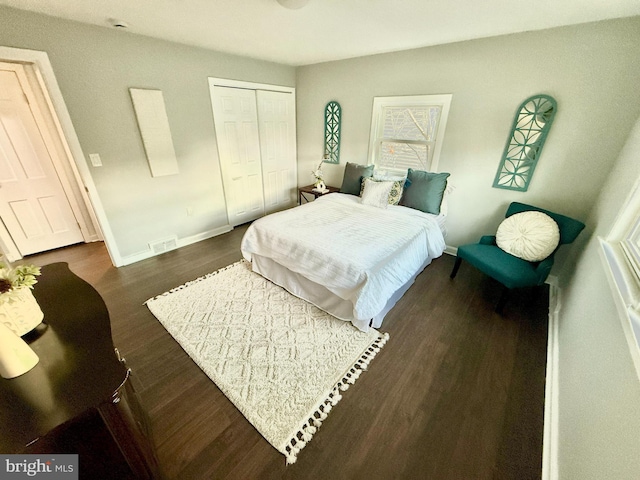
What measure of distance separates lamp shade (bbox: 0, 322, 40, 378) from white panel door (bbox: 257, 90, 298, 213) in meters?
3.53

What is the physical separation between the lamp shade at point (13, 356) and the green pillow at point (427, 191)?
9.95 ft

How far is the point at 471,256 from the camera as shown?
2.34m

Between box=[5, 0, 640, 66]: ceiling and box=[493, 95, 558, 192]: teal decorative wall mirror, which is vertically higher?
box=[5, 0, 640, 66]: ceiling

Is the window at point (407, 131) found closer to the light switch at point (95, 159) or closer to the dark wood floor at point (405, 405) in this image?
the dark wood floor at point (405, 405)

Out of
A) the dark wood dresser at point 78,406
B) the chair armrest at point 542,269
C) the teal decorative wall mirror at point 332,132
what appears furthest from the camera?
the teal decorative wall mirror at point 332,132

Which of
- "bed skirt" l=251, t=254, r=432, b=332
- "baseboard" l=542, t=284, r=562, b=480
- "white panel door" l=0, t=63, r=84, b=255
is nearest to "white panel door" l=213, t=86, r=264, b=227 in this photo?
"bed skirt" l=251, t=254, r=432, b=332

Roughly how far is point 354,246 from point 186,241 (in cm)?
248

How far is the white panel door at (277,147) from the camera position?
3793 millimetres

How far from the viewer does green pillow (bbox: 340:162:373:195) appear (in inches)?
133

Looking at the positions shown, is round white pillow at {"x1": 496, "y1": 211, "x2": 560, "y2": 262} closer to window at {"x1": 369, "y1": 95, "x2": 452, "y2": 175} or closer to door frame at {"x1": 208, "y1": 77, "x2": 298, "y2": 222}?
window at {"x1": 369, "y1": 95, "x2": 452, "y2": 175}

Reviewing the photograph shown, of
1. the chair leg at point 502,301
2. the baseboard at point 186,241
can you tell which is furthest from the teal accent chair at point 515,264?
the baseboard at point 186,241

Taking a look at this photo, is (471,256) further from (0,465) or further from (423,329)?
(0,465)

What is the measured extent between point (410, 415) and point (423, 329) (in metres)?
0.73

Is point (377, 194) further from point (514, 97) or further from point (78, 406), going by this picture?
point (78, 406)
